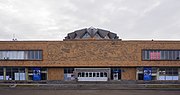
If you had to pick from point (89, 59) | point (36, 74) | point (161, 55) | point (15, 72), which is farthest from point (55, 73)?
point (161, 55)

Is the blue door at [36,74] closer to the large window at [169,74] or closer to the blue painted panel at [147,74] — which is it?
the blue painted panel at [147,74]

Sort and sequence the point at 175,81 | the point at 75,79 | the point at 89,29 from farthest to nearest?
1. the point at 89,29
2. the point at 75,79
3. the point at 175,81

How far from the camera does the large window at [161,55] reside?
45000mm

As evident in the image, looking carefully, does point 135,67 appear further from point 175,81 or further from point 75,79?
point 75,79

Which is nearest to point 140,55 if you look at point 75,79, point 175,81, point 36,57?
point 175,81

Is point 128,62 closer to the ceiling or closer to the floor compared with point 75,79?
closer to the ceiling

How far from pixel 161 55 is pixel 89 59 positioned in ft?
38.0

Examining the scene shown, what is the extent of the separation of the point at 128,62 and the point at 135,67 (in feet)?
5.18

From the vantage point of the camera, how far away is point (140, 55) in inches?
1778

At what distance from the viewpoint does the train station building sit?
4512cm

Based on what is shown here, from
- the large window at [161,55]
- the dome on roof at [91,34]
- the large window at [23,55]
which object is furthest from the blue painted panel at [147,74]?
the dome on roof at [91,34]

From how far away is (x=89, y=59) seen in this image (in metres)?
→ 45.2

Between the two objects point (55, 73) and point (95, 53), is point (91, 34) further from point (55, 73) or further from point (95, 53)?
point (55, 73)

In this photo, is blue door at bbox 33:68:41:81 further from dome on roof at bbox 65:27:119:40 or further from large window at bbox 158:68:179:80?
large window at bbox 158:68:179:80
